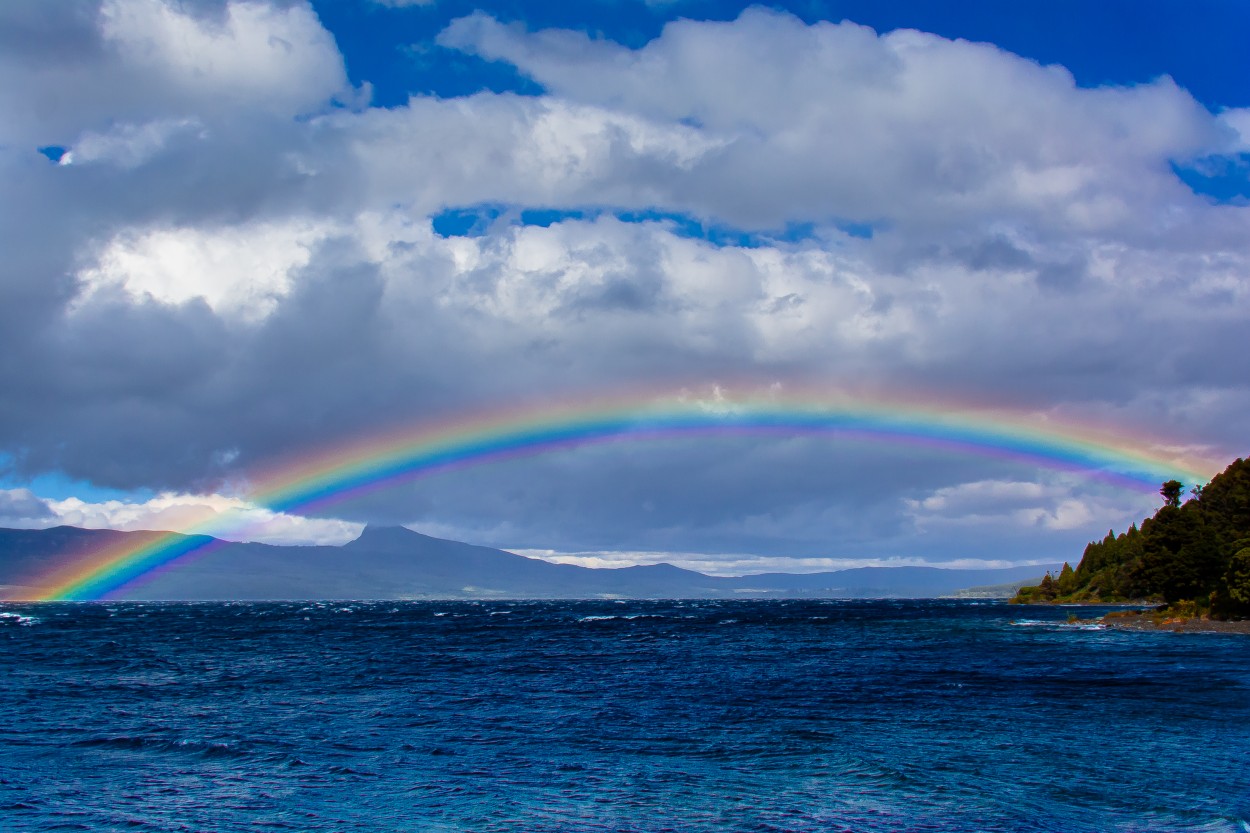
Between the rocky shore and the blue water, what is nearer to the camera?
the blue water

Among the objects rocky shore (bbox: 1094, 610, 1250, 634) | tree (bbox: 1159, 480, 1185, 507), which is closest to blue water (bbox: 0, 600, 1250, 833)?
rocky shore (bbox: 1094, 610, 1250, 634)

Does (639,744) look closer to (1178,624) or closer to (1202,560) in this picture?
(1178,624)

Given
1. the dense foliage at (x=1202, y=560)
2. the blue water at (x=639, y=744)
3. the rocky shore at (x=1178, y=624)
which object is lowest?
the rocky shore at (x=1178, y=624)

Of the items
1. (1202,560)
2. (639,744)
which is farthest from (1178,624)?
(639,744)

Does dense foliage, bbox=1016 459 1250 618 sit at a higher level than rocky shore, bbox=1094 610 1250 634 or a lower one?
higher

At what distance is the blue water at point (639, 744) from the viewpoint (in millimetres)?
29516

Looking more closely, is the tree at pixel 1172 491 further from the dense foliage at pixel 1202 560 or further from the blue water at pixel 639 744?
the blue water at pixel 639 744

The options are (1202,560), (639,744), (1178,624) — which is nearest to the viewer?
(639,744)

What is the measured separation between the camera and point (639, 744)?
41438 mm

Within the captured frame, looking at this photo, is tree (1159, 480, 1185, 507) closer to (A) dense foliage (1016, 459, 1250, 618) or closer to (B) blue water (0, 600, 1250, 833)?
(A) dense foliage (1016, 459, 1250, 618)

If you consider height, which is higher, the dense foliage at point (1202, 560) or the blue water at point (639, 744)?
the dense foliage at point (1202, 560)

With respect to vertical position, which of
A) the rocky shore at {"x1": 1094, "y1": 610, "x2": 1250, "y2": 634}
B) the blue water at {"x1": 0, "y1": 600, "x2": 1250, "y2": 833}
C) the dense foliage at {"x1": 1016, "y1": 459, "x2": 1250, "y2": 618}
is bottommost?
the rocky shore at {"x1": 1094, "y1": 610, "x2": 1250, "y2": 634}

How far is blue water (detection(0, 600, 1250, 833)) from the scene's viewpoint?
29.5m

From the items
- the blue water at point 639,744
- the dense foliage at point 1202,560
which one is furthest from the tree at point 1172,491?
the blue water at point 639,744
